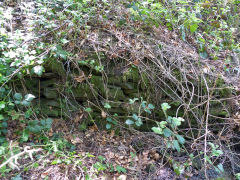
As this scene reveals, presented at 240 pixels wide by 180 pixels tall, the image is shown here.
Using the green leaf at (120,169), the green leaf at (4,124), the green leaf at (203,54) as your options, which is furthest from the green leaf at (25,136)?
the green leaf at (203,54)

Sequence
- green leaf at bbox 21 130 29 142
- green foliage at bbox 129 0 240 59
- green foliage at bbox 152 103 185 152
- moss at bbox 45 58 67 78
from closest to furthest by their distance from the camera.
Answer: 1. green foliage at bbox 152 103 185 152
2. green leaf at bbox 21 130 29 142
3. moss at bbox 45 58 67 78
4. green foliage at bbox 129 0 240 59

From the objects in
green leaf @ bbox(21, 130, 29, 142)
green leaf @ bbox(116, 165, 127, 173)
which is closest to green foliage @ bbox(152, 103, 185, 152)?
green leaf @ bbox(116, 165, 127, 173)

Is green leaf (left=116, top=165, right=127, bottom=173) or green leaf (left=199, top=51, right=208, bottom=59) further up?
green leaf (left=199, top=51, right=208, bottom=59)

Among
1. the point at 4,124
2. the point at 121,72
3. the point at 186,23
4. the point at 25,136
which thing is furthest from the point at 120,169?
the point at 186,23

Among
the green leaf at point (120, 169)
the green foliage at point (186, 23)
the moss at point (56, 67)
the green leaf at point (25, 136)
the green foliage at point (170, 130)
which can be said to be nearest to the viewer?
the green foliage at point (170, 130)

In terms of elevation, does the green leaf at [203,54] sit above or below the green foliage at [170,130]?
above

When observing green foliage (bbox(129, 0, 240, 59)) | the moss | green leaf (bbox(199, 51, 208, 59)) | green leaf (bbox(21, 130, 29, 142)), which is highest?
green foliage (bbox(129, 0, 240, 59))

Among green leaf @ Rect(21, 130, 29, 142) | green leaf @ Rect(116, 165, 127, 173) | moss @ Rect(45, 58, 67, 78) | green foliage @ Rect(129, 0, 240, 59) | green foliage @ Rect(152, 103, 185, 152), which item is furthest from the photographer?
green foliage @ Rect(129, 0, 240, 59)

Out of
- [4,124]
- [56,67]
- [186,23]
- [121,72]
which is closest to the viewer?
[4,124]

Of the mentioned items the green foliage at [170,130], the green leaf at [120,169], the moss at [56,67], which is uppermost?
the moss at [56,67]

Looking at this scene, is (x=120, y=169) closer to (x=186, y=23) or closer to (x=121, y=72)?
(x=121, y=72)

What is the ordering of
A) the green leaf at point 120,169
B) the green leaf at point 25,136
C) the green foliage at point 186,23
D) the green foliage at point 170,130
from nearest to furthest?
the green foliage at point 170,130 → the green leaf at point 25,136 → the green leaf at point 120,169 → the green foliage at point 186,23

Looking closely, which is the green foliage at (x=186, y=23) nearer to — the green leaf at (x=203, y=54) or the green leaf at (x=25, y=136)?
the green leaf at (x=203, y=54)

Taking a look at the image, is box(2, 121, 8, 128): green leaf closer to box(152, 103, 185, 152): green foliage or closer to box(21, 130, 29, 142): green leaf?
box(21, 130, 29, 142): green leaf
